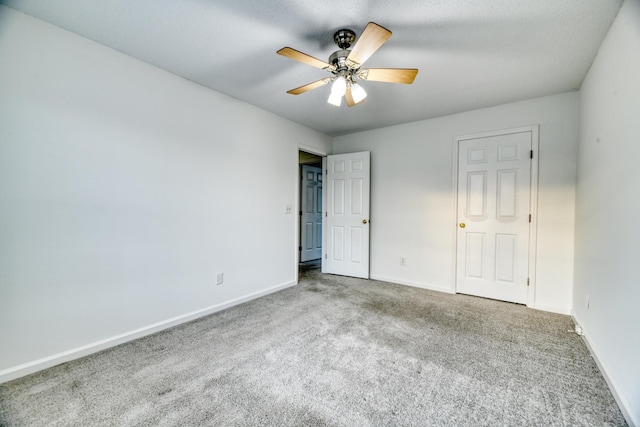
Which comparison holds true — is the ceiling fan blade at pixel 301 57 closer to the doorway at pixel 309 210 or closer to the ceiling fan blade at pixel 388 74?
the ceiling fan blade at pixel 388 74

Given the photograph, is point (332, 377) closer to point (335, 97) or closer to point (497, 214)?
point (335, 97)

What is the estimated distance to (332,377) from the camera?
175 centimetres

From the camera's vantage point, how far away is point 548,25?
1.78 meters

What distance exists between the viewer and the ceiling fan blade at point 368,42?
1443mm

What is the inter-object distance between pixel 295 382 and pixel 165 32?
257cm

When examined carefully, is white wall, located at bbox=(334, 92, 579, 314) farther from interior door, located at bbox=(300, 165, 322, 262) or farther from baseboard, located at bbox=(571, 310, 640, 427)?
interior door, located at bbox=(300, 165, 322, 262)

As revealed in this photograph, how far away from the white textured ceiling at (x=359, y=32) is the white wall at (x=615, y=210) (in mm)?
259

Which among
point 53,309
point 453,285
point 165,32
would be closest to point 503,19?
point 165,32

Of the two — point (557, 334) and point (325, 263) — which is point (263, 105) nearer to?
point (325, 263)

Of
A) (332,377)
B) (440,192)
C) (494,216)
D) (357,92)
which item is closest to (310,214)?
(440,192)

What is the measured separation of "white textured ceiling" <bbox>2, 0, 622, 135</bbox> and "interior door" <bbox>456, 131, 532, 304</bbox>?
0.67 m

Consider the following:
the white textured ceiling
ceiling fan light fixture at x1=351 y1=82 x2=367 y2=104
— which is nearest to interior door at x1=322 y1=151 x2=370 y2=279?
the white textured ceiling

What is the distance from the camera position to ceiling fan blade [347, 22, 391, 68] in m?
1.44

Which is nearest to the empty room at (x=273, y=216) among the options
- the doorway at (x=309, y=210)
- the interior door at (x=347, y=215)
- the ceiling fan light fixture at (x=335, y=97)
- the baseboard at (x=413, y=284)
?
the ceiling fan light fixture at (x=335, y=97)
